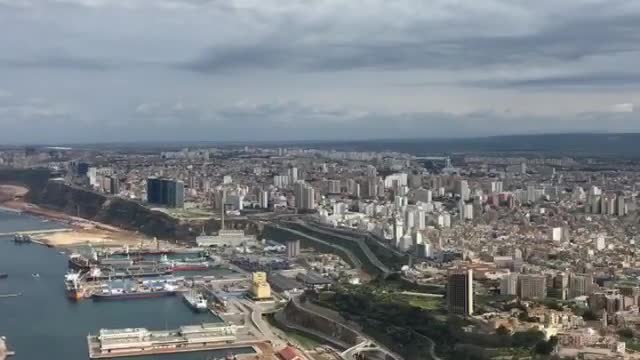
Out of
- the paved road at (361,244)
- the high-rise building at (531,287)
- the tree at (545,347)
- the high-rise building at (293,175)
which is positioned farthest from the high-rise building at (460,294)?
the high-rise building at (293,175)

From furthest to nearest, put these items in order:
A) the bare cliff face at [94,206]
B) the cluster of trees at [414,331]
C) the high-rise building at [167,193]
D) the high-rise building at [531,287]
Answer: the high-rise building at [167,193]
the bare cliff face at [94,206]
the high-rise building at [531,287]
the cluster of trees at [414,331]

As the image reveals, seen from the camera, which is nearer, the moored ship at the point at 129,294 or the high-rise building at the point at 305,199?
the moored ship at the point at 129,294

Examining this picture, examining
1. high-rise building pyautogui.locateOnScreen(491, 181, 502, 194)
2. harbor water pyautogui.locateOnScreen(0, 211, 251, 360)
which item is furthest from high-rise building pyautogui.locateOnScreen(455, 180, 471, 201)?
harbor water pyautogui.locateOnScreen(0, 211, 251, 360)

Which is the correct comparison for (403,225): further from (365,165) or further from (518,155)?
(518,155)

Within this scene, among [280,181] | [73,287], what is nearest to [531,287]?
[73,287]

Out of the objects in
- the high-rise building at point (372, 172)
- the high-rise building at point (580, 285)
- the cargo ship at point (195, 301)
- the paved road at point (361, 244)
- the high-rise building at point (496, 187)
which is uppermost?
the high-rise building at point (372, 172)

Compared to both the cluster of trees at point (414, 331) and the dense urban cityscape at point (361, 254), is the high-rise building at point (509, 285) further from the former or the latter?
the cluster of trees at point (414, 331)
